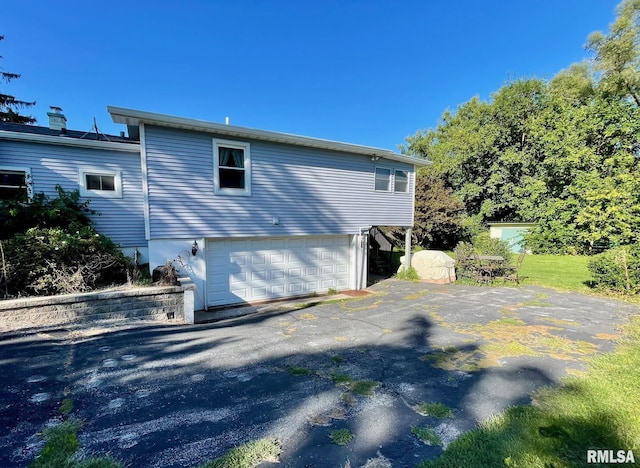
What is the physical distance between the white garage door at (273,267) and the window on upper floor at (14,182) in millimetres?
5298

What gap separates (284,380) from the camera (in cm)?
345

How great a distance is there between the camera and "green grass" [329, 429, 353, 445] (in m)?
2.32

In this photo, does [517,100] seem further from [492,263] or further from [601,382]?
[601,382]

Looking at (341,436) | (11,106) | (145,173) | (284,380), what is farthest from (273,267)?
(11,106)

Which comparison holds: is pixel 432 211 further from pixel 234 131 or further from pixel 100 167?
pixel 100 167

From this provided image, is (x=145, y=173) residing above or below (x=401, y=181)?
below

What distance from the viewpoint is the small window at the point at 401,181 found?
11380mm

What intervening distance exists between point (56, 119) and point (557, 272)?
66.1 feet

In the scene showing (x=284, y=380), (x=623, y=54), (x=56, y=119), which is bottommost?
(x=284, y=380)

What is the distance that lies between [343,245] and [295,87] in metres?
10.5

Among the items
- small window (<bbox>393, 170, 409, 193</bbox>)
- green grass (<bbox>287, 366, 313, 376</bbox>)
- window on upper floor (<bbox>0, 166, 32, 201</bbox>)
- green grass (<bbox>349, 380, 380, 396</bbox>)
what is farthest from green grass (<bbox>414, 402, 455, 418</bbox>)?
window on upper floor (<bbox>0, 166, 32, 201</bbox>)

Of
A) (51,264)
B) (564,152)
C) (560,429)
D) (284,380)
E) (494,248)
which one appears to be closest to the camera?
(560,429)

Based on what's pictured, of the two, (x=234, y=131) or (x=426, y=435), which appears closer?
(x=426, y=435)

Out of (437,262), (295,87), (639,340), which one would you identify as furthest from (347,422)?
(295,87)
